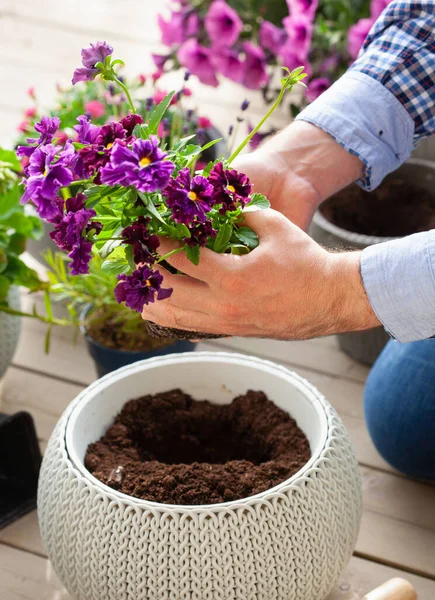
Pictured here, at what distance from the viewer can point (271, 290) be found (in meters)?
1.01

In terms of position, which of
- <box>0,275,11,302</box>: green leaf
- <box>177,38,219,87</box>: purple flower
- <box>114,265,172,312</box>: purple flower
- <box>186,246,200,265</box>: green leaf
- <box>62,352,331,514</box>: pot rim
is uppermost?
<box>186,246,200,265</box>: green leaf

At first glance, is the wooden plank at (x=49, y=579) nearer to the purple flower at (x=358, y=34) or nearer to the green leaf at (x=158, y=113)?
the green leaf at (x=158, y=113)

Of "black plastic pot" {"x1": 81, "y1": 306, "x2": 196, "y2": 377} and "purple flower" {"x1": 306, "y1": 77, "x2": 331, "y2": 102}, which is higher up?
"purple flower" {"x1": 306, "y1": 77, "x2": 331, "y2": 102}

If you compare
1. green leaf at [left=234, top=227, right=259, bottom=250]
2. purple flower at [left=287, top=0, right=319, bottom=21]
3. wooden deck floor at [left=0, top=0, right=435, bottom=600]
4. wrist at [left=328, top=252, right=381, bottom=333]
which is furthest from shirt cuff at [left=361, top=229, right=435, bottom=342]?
purple flower at [left=287, top=0, right=319, bottom=21]

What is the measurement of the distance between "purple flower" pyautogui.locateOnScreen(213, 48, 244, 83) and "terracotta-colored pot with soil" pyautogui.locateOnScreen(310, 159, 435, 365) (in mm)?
601

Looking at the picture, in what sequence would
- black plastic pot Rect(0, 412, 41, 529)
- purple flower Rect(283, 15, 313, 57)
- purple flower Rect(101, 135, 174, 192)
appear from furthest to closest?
purple flower Rect(283, 15, 313, 57) < black plastic pot Rect(0, 412, 41, 529) < purple flower Rect(101, 135, 174, 192)

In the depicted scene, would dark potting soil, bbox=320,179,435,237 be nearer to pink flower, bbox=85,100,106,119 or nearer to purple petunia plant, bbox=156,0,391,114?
purple petunia plant, bbox=156,0,391,114

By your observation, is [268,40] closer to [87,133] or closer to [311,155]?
[311,155]

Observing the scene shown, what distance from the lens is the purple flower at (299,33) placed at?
2072mm

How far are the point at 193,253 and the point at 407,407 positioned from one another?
615 millimetres

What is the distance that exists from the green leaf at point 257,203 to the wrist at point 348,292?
11 centimetres

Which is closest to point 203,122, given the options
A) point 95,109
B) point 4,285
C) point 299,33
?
point 95,109

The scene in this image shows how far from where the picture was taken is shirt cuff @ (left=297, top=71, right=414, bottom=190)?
1.30 meters

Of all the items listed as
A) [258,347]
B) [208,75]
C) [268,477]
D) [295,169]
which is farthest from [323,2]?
[268,477]
